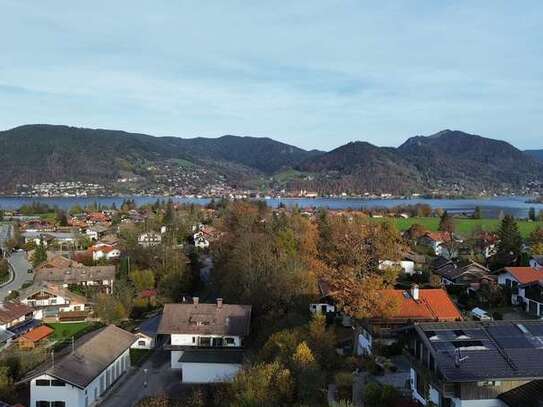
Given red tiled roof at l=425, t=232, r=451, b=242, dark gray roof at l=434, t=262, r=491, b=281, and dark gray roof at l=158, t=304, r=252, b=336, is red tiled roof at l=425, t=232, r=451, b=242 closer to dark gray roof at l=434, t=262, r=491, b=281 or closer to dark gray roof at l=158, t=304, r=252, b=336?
dark gray roof at l=434, t=262, r=491, b=281

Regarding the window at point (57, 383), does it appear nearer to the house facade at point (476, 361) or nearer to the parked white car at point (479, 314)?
the house facade at point (476, 361)

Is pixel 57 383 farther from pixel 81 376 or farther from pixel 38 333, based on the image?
pixel 38 333

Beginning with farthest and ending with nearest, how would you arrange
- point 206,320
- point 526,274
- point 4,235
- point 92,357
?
point 4,235
point 526,274
point 206,320
point 92,357

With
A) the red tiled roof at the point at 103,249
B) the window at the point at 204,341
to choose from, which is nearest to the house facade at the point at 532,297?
the window at the point at 204,341

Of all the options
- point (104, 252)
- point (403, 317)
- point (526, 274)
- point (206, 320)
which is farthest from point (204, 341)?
point (104, 252)

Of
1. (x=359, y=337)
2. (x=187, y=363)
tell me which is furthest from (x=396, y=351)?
(x=187, y=363)

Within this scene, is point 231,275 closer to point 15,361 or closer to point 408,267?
point 15,361
